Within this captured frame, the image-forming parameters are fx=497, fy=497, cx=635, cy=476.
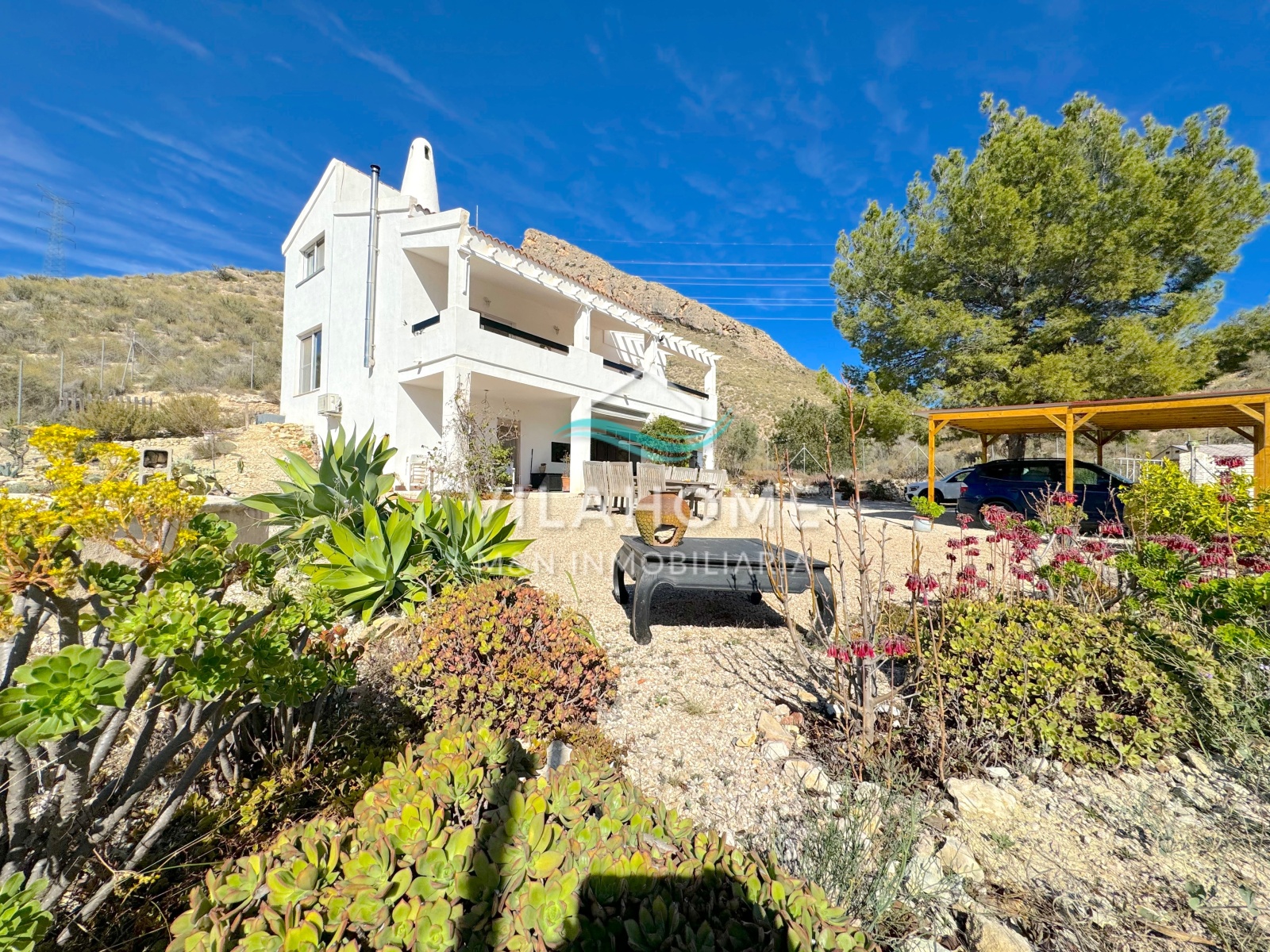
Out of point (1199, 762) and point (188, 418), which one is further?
point (188, 418)

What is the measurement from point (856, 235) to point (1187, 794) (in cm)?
1358

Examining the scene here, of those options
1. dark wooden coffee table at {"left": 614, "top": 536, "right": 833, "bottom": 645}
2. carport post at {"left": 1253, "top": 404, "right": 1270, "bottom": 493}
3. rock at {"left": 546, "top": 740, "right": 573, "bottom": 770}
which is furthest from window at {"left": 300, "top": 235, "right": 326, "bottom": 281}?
carport post at {"left": 1253, "top": 404, "right": 1270, "bottom": 493}

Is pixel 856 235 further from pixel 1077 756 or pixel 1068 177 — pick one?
pixel 1077 756

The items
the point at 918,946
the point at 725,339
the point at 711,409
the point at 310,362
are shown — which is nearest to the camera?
the point at 918,946

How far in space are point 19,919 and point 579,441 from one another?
11022mm

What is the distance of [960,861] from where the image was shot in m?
1.47

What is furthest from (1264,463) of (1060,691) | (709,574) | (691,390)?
(691,390)

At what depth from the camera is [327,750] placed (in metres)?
1.81

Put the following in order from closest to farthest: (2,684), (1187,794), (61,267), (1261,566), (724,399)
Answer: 1. (2,684)
2. (1187,794)
3. (1261,566)
4. (61,267)
5. (724,399)

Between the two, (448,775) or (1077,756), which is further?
(1077,756)

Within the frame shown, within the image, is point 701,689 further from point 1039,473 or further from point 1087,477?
point 1087,477

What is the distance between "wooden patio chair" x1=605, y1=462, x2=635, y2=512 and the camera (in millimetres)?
9047

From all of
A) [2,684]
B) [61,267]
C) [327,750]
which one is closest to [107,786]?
[2,684]

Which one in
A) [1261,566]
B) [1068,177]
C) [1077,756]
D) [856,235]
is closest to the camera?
[1077,756]
